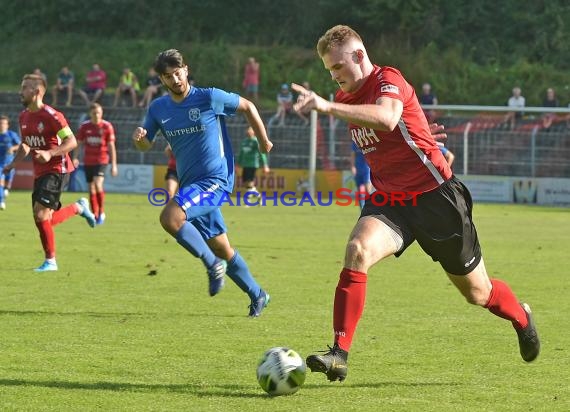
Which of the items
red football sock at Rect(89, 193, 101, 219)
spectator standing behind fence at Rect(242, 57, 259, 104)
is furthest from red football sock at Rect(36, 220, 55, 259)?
spectator standing behind fence at Rect(242, 57, 259, 104)

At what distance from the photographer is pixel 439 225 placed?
674 centimetres

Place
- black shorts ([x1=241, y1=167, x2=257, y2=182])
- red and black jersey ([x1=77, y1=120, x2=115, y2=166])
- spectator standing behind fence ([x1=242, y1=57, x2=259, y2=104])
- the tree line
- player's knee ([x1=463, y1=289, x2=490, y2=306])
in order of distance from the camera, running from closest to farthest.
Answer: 1. player's knee ([x1=463, y1=289, x2=490, y2=306])
2. red and black jersey ([x1=77, y1=120, x2=115, y2=166])
3. black shorts ([x1=241, y1=167, x2=257, y2=182])
4. spectator standing behind fence ([x1=242, y1=57, x2=259, y2=104])
5. the tree line

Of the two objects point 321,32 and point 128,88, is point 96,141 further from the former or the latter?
point 321,32

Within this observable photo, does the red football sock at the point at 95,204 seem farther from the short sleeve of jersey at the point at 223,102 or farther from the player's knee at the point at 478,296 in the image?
the player's knee at the point at 478,296

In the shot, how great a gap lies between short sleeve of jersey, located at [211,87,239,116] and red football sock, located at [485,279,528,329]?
334 cm

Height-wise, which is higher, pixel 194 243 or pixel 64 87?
pixel 194 243

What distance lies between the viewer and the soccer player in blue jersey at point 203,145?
9289 millimetres

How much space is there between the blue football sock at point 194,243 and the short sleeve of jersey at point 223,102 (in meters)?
1.13

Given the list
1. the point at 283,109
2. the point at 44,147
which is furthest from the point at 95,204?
the point at 283,109

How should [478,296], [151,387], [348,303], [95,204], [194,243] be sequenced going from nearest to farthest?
[348,303]
[151,387]
[478,296]
[194,243]
[95,204]

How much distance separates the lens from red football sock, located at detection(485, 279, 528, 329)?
7.00 m

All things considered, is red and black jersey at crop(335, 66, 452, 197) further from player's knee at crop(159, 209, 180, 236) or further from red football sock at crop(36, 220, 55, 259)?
red football sock at crop(36, 220, 55, 259)

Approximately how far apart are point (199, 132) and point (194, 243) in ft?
3.54

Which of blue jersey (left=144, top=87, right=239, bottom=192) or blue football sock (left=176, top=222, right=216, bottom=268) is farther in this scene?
blue jersey (left=144, top=87, right=239, bottom=192)
